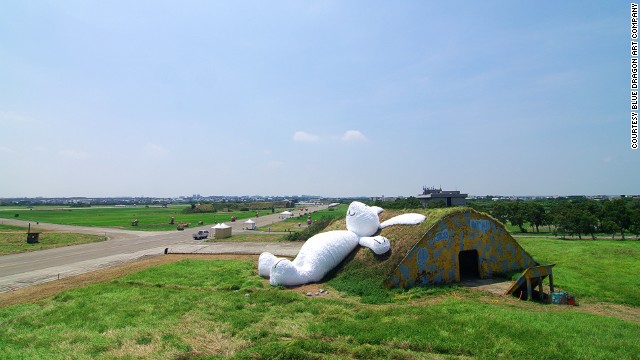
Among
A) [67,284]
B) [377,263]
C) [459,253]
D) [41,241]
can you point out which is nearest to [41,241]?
[41,241]

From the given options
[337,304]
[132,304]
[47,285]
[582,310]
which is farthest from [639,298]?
[47,285]

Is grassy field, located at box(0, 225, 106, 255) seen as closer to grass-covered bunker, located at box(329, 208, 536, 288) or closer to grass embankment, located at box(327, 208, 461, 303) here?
grass embankment, located at box(327, 208, 461, 303)

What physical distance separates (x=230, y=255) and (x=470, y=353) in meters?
24.6

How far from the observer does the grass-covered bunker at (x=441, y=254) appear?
17094mm

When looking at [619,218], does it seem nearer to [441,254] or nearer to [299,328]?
[441,254]

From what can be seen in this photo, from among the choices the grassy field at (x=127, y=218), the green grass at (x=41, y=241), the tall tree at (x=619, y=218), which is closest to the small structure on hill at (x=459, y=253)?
the tall tree at (x=619, y=218)

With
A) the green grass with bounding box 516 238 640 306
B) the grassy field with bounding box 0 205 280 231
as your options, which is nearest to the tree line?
the green grass with bounding box 516 238 640 306

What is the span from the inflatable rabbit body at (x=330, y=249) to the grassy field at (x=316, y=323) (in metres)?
A: 0.80

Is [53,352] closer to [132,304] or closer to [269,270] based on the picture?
[132,304]

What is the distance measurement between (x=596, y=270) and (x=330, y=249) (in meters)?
16.1

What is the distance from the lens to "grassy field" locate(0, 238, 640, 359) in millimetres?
9406

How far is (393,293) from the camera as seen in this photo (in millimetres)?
15914

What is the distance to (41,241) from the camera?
41.4m

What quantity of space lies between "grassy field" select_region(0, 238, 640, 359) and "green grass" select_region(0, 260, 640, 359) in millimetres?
36
